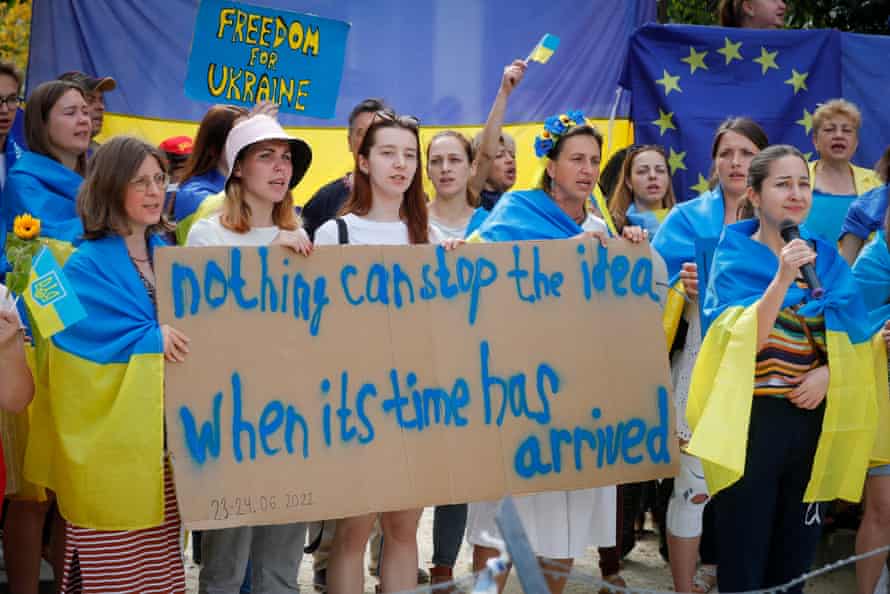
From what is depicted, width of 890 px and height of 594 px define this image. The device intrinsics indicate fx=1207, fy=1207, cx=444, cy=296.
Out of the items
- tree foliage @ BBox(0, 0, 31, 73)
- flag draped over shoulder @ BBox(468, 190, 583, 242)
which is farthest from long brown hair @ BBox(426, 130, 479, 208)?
tree foliage @ BBox(0, 0, 31, 73)

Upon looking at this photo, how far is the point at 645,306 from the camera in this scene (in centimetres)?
468

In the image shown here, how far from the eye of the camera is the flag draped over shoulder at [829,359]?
4.13 m

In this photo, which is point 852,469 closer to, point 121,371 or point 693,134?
point 121,371

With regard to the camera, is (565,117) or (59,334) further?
(565,117)

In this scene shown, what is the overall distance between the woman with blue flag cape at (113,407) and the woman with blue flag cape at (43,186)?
2.52 ft

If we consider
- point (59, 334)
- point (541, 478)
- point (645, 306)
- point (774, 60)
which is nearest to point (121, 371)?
point (59, 334)

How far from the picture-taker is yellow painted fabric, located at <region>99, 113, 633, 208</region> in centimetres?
827

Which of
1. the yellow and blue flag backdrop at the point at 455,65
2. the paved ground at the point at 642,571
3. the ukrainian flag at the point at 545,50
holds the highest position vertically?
the yellow and blue flag backdrop at the point at 455,65

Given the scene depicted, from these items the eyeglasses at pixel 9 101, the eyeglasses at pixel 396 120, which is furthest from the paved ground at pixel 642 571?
the eyeglasses at pixel 9 101

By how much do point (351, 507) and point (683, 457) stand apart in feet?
5.71

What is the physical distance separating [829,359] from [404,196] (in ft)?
5.76

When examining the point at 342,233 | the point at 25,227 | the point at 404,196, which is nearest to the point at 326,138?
the point at 404,196

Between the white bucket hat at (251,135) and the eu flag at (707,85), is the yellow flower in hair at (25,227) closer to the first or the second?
the white bucket hat at (251,135)

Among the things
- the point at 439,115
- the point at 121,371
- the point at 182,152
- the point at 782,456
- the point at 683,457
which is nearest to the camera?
the point at 121,371
